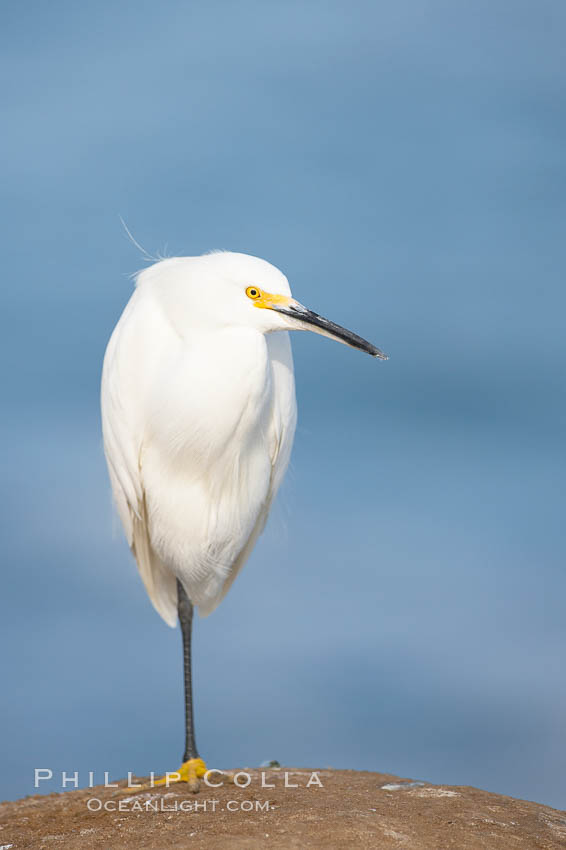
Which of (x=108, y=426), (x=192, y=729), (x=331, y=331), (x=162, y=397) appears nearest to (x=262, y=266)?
(x=331, y=331)

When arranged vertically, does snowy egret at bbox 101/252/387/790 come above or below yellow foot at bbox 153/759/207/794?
above

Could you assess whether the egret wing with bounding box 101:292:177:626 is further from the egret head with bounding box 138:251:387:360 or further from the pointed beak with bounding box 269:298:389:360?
the pointed beak with bounding box 269:298:389:360

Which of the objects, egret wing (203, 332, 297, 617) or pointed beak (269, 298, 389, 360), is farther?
egret wing (203, 332, 297, 617)

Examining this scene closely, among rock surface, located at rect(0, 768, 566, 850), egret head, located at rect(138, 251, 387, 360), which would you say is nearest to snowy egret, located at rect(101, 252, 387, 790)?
egret head, located at rect(138, 251, 387, 360)

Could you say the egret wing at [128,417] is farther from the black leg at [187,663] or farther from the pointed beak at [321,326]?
the pointed beak at [321,326]

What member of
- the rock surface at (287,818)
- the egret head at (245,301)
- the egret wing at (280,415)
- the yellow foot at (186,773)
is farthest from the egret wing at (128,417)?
the rock surface at (287,818)

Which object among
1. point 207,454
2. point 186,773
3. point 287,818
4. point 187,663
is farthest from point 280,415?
point 287,818

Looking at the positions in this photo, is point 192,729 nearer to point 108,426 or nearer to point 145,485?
point 145,485
